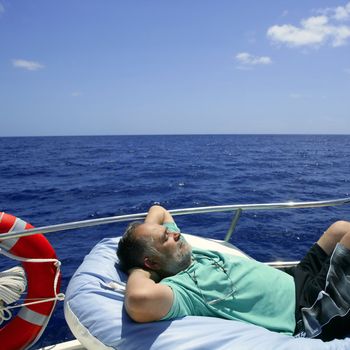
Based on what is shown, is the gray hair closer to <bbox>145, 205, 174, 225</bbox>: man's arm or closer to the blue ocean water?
<bbox>145, 205, 174, 225</bbox>: man's arm

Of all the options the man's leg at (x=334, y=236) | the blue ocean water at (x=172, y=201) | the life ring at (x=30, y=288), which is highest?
the man's leg at (x=334, y=236)

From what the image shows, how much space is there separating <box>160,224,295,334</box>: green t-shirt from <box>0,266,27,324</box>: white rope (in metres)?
0.86

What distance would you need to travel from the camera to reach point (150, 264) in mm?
1979

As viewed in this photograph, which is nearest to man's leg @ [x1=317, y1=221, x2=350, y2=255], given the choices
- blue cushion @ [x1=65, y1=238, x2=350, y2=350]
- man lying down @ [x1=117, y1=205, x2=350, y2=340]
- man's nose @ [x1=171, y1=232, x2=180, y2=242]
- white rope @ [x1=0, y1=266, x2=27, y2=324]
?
man lying down @ [x1=117, y1=205, x2=350, y2=340]

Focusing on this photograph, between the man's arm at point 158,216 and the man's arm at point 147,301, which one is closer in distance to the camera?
the man's arm at point 147,301

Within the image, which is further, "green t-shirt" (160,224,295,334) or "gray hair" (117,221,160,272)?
"gray hair" (117,221,160,272)

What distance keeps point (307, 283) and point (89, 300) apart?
120cm

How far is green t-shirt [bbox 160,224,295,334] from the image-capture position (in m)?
1.80

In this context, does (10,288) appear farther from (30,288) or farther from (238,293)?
(238,293)

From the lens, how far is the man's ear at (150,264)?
1.97 metres

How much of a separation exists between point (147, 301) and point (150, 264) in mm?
488

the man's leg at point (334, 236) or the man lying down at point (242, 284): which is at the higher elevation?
the man's leg at point (334, 236)

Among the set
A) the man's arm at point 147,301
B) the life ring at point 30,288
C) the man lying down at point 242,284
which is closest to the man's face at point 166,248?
the man lying down at point 242,284

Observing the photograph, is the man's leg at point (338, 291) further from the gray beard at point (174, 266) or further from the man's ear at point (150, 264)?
the man's ear at point (150, 264)
